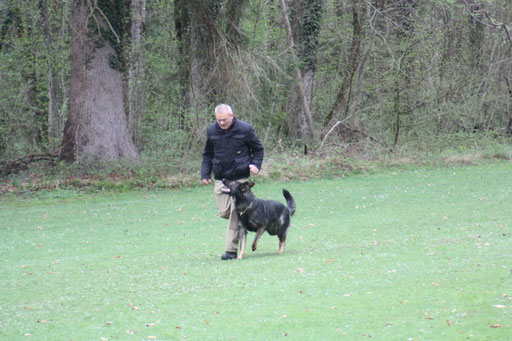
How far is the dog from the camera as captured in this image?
352 inches

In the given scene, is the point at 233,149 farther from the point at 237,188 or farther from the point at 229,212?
the point at 229,212

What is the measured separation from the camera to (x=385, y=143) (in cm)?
2647

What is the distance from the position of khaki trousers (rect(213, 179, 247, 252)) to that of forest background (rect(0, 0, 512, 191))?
11180 millimetres

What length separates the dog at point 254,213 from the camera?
29.3 ft

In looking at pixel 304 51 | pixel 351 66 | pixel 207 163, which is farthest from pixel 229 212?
pixel 351 66

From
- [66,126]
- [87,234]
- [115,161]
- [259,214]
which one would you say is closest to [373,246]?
[259,214]

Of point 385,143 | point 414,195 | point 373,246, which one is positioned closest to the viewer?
point 373,246

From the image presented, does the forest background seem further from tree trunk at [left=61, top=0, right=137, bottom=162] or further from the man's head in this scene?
the man's head

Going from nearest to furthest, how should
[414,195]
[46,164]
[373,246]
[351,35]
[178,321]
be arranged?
[178,321] < [373,246] < [414,195] < [46,164] < [351,35]

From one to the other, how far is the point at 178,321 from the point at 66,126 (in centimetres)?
1602

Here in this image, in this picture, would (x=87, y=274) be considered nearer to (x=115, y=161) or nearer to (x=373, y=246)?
(x=373, y=246)

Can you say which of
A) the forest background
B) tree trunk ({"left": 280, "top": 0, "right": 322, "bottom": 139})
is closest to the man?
the forest background

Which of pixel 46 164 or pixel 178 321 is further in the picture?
pixel 46 164

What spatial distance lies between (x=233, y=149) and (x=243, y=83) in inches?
525
